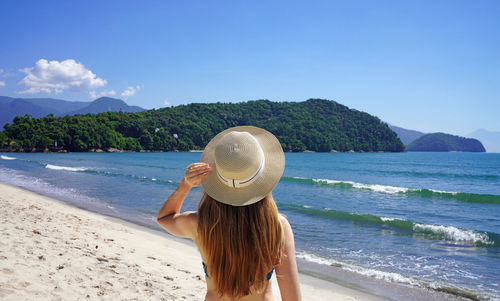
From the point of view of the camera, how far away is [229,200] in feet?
4.65

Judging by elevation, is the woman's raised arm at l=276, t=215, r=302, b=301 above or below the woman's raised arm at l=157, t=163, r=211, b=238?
below

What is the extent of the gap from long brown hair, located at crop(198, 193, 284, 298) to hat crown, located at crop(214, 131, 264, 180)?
147 mm

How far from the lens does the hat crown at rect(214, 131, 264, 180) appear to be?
4.67 feet

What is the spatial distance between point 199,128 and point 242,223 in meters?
115

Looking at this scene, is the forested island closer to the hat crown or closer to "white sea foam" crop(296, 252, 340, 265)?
"white sea foam" crop(296, 252, 340, 265)

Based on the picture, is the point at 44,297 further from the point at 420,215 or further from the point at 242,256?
the point at 420,215

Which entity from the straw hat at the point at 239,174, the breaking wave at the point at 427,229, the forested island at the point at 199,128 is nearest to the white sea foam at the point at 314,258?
the breaking wave at the point at 427,229

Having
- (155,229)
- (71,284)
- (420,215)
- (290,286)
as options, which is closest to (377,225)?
(420,215)

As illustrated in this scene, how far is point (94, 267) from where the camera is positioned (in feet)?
15.6

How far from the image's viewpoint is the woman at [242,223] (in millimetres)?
1432

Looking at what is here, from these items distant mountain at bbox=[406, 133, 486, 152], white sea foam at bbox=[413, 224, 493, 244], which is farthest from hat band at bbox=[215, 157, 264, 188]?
distant mountain at bbox=[406, 133, 486, 152]

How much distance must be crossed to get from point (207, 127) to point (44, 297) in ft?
374

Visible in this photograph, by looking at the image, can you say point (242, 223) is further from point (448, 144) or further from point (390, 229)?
point (448, 144)

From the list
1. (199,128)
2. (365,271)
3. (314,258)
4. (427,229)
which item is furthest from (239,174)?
(199,128)
